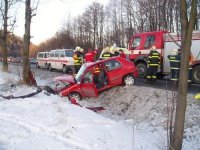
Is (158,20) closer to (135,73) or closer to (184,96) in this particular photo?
(135,73)

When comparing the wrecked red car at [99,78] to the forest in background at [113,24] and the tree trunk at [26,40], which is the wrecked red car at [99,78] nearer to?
the tree trunk at [26,40]

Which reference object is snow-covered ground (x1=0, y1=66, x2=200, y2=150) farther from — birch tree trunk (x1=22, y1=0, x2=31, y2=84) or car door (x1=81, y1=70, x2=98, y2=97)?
birch tree trunk (x1=22, y1=0, x2=31, y2=84)

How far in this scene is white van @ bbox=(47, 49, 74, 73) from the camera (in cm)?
2840

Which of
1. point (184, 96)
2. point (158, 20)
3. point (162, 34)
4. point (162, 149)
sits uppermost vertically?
point (158, 20)

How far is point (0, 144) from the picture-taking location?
723 centimetres

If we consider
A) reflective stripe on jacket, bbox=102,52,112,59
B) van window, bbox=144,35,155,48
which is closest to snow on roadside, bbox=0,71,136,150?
reflective stripe on jacket, bbox=102,52,112,59

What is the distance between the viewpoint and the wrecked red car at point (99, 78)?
1566 cm

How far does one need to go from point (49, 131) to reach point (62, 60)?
69.8ft

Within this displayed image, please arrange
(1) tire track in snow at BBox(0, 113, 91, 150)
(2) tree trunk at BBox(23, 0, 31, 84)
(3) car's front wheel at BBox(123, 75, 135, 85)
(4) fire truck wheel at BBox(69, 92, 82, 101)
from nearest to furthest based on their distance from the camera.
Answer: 1. (1) tire track in snow at BBox(0, 113, 91, 150)
2. (4) fire truck wheel at BBox(69, 92, 82, 101)
3. (3) car's front wheel at BBox(123, 75, 135, 85)
4. (2) tree trunk at BBox(23, 0, 31, 84)

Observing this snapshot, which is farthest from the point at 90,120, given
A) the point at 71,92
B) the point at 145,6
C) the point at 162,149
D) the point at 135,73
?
the point at 145,6

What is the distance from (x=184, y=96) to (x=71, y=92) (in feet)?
28.5

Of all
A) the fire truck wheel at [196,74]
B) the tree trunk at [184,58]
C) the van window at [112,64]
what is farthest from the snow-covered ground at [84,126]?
the fire truck wheel at [196,74]

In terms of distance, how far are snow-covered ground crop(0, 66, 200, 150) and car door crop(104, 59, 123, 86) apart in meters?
2.27

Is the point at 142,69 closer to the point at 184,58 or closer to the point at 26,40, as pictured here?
the point at 26,40
